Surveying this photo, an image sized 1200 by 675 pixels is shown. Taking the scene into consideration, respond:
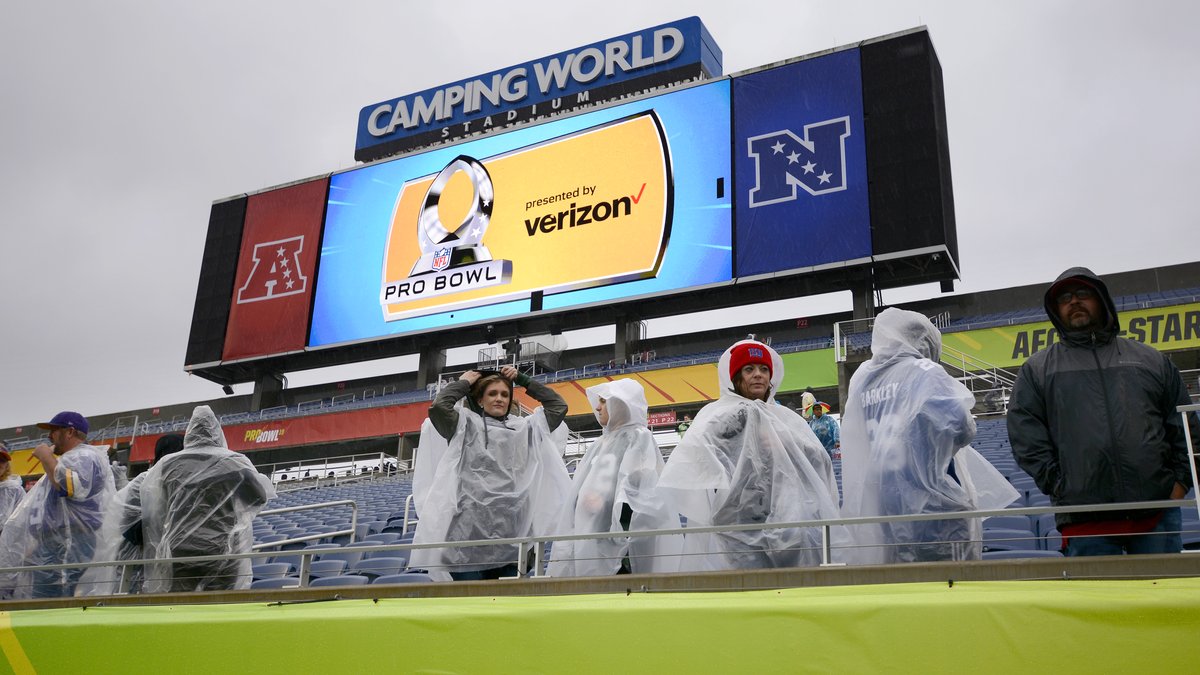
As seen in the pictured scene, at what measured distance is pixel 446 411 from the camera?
3.92 meters

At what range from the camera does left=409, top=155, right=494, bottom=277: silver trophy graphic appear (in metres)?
20.3

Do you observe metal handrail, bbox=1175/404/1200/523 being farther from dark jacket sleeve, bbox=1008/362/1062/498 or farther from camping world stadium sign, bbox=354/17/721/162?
camping world stadium sign, bbox=354/17/721/162

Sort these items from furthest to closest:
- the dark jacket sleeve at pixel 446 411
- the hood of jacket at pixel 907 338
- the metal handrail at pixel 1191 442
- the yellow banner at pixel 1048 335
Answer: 1. the yellow banner at pixel 1048 335
2. the dark jacket sleeve at pixel 446 411
3. the hood of jacket at pixel 907 338
4. the metal handrail at pixel 1191 442

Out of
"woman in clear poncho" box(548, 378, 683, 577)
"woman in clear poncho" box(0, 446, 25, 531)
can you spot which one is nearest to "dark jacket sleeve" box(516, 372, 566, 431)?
"woman in clear poncho" box(548, 378, 683, 577)

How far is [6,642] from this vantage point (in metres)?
3.66

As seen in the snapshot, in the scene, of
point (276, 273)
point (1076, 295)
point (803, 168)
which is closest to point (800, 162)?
point (803, 168)

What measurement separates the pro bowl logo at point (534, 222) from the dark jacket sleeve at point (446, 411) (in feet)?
47.1

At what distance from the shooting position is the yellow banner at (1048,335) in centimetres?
1545

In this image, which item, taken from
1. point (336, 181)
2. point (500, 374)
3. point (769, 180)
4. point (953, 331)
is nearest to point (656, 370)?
A: point (769, 180)

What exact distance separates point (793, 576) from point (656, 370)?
55.4 feet

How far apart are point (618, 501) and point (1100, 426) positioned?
168 centimetres

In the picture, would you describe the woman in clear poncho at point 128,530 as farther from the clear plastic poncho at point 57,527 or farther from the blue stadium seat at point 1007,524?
the blue stadium seat at point 1007,524

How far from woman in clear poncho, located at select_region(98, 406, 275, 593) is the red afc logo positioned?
1943 cm

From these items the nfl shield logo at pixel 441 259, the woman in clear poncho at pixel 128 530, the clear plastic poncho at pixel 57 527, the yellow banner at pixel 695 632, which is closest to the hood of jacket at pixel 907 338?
the yellow banner at pixel 695 632
